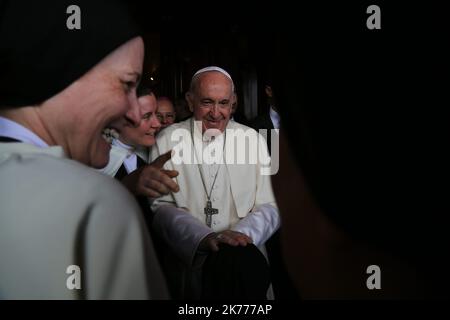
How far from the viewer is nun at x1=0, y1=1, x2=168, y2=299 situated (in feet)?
2.16

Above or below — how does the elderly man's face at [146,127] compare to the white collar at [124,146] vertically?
above

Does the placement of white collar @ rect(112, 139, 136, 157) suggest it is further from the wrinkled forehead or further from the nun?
the wrinkled forehead

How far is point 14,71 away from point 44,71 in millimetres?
57

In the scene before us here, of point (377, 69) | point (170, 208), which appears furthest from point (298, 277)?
point (377, 69)

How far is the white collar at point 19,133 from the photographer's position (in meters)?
0.74

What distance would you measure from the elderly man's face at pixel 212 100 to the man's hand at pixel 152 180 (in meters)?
0.11

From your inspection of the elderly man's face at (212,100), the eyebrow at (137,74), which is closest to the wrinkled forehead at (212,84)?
the elderly man's face at (212,100)

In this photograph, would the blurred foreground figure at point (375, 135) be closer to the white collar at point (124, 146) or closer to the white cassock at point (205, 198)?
the white cassock at point (205, 198)

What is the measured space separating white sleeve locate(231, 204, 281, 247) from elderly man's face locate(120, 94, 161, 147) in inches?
10.1

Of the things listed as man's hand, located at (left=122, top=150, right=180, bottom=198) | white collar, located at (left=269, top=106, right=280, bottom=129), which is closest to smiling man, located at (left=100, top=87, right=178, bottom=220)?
man's hand, located at (left=122, top=150, right=180, bottom=198)

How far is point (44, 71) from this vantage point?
0.74 metres

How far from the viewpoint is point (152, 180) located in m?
0.96
